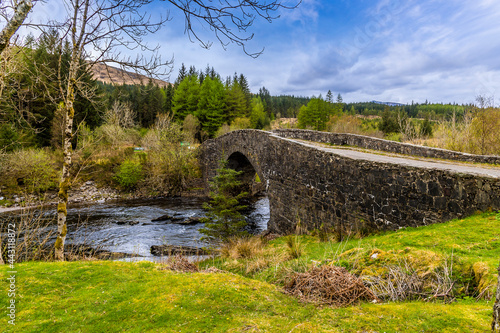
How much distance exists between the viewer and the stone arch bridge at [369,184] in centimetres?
645

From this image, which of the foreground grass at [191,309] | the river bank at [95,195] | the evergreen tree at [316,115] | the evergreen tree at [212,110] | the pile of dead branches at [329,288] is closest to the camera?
the foreground grass at [191,309]

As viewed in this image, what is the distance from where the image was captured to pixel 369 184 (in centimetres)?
852

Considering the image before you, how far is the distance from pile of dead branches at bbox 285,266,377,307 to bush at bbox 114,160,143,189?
26698 millimetres

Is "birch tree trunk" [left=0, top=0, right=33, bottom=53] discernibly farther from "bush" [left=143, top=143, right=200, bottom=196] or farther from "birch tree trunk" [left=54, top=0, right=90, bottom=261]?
"bush" [left=143, top=143, right=200, bottom=196]

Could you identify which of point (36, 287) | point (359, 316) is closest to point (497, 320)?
point (359, 316)

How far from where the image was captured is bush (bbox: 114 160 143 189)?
89.9 feet

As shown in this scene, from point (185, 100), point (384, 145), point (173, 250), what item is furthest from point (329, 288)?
point (185, 100)

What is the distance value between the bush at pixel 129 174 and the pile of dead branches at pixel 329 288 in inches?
1051

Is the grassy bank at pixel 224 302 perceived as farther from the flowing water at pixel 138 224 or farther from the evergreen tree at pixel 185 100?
the evergreen tree at pixel 185 100

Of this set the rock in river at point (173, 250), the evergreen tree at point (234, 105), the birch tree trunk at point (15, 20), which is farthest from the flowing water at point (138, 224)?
the evergreen tree at point (234, 105)

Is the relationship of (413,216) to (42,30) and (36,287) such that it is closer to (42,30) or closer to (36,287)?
(36,287)

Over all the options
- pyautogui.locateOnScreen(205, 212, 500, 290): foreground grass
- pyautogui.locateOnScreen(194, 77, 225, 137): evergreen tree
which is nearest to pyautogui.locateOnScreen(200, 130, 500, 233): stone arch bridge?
pyautogui.locateOnScreen(205, 212, 500, 290): foreground grass

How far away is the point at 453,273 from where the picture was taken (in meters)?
3.83

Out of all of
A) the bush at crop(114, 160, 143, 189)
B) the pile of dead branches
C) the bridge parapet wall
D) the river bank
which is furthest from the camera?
the bush at crop(114, 160, 143, 189)
